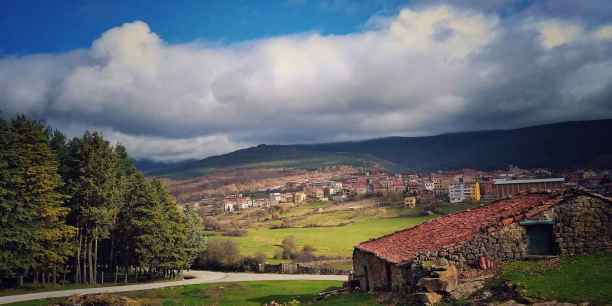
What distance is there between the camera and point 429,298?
22.1 m

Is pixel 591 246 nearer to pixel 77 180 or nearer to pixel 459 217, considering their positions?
pixel 459 217

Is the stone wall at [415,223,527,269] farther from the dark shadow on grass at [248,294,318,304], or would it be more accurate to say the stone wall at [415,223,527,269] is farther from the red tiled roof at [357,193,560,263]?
the dark shadow on grass at [248,294,318,304]

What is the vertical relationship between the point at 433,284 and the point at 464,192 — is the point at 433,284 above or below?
below

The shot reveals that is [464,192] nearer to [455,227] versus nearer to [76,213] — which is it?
[76,213]

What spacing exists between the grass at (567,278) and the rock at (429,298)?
11.1 ft

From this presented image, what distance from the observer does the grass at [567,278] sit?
18.6 metres

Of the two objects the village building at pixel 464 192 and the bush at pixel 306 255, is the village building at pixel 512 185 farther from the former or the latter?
the bush at pixel 306 255

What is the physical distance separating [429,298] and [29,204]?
141 ft

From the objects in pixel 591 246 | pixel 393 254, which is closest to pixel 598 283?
pixel 591 246

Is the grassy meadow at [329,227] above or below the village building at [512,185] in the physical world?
below

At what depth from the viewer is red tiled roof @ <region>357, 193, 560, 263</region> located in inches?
1034

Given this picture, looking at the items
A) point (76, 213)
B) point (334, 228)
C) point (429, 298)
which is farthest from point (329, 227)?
point (429, 298)

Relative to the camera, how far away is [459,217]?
32969 millimetres

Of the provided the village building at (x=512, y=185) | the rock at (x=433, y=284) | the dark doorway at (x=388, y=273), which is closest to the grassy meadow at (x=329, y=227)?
the village building at (x=512, y=185)
